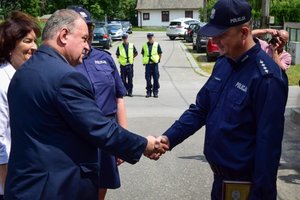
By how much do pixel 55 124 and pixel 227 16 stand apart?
122 centimetres

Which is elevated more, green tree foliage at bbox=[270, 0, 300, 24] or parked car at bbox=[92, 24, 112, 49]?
green tree foliage at bbox=[270, 0, 300, 24]

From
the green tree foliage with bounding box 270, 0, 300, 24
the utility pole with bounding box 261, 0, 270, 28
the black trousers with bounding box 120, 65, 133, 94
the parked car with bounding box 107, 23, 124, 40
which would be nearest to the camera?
the utility pole with bounding box 261, 0, 270, 28

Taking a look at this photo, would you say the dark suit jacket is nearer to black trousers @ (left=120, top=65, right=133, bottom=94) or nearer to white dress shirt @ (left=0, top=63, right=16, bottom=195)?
white dress shirt @ (left=0, top=63, right=16, bottom=195)

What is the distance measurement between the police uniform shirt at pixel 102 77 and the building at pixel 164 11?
79.0 m

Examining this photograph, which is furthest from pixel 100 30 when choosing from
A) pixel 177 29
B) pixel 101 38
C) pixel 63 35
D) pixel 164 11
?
pixel 164 11

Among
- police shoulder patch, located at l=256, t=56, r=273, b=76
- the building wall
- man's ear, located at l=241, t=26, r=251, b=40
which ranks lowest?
the building wall

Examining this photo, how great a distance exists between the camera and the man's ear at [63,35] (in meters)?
2.78

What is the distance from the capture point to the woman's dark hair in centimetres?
344

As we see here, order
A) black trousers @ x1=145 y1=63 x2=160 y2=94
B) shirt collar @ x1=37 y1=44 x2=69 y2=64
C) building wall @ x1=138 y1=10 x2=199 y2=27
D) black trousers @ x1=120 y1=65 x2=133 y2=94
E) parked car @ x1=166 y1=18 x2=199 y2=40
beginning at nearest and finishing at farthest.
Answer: shirt collar @ x1=37 y1=44 x2=69 y2=64 → black trousers @ x1=145 y1=63 x2=160 y2=94 → black trousers @ x1=120 y1=65 x2=133 y2=94 → parked car @ x1=166 y1=18 x2=199 y2=40 → building wall @ x1=138 y1=10 x2=199 y2=27

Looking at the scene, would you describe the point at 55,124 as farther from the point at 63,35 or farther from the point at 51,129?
the point at 63,35

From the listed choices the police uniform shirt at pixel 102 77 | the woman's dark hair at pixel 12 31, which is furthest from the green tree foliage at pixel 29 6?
the woman's dark hair at pixel 12 31

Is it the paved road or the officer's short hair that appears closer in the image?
the officer's short hair

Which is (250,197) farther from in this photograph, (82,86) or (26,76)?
(26,76)

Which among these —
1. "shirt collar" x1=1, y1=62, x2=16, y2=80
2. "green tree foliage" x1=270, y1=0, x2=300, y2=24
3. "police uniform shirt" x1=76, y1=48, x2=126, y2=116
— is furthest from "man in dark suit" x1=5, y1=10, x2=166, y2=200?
"green tree foliage" x1=270, y1=0, x2=300, y2=24
